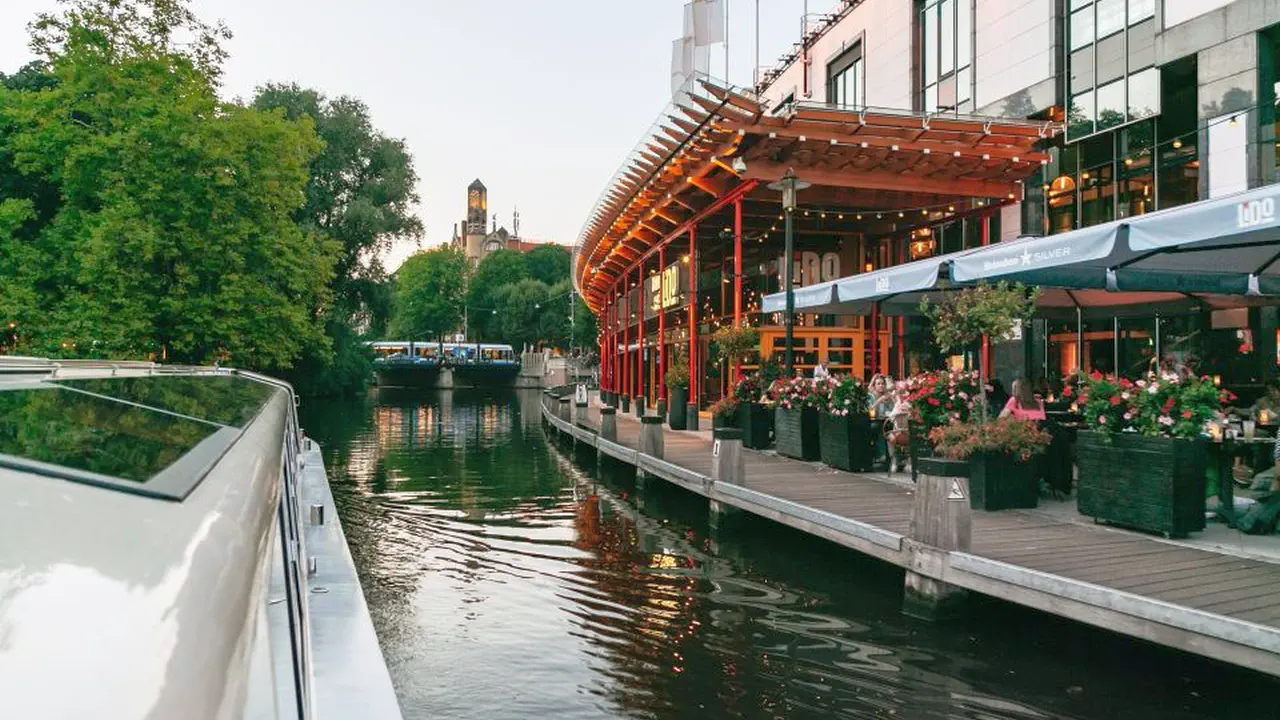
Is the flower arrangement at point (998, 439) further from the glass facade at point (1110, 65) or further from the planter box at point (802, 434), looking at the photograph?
the glass facade at point (1110, 65)

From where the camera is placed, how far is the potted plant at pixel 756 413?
55.3 feet

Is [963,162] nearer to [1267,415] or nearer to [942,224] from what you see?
[942,224]

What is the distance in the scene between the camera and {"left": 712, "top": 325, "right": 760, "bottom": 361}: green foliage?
62.3ft

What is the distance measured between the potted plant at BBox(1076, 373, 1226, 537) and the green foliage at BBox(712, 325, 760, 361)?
34.6 ft

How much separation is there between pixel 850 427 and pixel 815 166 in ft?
→ 29.4

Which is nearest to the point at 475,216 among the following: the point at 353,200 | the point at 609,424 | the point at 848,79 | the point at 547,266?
the point at 547,266

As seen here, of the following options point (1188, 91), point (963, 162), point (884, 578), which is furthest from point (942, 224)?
point (884, 578)

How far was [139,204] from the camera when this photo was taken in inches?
862

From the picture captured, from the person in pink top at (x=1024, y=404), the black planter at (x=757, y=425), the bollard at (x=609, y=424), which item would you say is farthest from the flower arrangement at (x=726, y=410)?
the person in pink top at (x=1024, y=404)

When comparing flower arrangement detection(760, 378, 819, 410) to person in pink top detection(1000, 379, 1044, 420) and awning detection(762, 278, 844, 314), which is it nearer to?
awning detection(762, 278, 844, 314)

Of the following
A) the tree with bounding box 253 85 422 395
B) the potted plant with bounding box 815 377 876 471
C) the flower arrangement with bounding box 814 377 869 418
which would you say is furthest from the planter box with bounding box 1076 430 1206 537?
the tree with bounding box 253 85 422 395

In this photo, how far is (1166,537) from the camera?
26.6 feet

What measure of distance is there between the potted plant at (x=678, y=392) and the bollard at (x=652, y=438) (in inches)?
267

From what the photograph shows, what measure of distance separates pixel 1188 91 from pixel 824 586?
1519 centimetres
